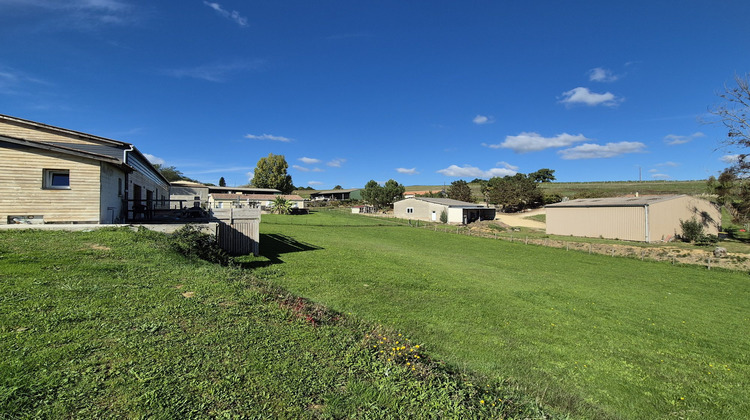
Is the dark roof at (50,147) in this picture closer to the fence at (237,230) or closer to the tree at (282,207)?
the fence at (237,230)

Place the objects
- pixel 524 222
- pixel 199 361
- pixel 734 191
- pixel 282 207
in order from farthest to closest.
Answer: pixel 524 222
pixel 282 207
pixel 734 191
pixel 199 361

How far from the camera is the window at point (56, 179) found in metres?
12.0

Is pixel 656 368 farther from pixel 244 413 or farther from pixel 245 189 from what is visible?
pixel 245 189

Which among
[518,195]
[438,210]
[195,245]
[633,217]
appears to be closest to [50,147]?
[195,245]

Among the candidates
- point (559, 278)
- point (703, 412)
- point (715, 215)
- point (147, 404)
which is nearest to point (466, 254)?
point (559, 278)

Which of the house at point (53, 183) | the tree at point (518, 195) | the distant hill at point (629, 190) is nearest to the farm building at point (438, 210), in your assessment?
the tree at point (518, 195)

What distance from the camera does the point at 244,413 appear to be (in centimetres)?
294

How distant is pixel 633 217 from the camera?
3062 cm

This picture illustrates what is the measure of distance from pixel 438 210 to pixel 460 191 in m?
23.8

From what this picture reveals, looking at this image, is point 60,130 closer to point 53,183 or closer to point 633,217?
point 53,183

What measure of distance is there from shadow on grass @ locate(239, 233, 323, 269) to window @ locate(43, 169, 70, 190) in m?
7.11

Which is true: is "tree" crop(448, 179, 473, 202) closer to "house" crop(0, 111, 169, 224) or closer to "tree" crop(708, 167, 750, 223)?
"tree" crop(708, 167, 750, 223)

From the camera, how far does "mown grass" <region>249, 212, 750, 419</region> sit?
17.0 feet

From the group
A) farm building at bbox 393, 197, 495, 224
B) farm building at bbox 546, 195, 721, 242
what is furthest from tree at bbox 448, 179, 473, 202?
farm building at bbox 546, 195, 721, 242
